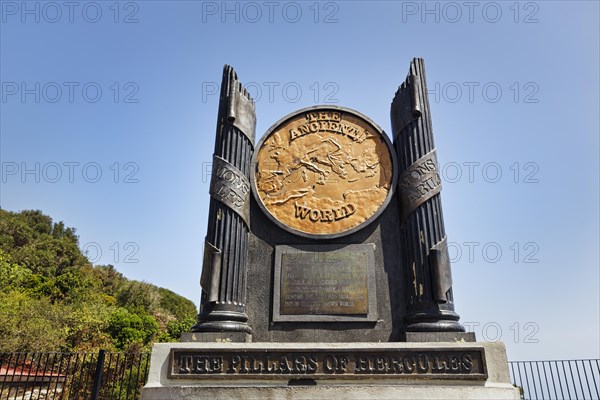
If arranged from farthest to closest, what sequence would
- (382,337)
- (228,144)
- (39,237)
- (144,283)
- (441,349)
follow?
1. (39,237)
2. (144,283)
3. (228,144)
4. (382,337)
5. (441,349)

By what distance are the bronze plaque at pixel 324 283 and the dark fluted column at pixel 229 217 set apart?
771 millimetres

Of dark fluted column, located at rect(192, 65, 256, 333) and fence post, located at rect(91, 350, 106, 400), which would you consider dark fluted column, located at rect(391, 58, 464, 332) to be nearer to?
dark fluted column, located at rect(192, 65, 256, 333)

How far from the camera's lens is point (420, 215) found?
7785 millimetres

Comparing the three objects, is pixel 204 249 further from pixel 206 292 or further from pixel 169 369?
pixel 169 369

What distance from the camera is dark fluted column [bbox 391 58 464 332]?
278 inches

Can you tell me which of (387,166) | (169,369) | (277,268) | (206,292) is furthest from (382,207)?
(169,369)

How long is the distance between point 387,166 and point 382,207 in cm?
95

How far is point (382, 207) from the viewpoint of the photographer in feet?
26.8

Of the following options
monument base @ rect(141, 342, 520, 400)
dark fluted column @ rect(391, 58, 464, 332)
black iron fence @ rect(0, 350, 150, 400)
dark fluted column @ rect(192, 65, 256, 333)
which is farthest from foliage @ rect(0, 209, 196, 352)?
dark fluted column @ rect(391, 58, 464, 332)

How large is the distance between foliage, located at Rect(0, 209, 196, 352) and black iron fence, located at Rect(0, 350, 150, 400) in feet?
27.8

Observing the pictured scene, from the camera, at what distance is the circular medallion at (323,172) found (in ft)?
26.9

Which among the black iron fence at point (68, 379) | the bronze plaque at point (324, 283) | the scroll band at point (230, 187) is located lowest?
the black iron fence at point (68, 379)

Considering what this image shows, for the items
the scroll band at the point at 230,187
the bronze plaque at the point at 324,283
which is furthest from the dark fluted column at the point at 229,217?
the bronze plaque at the point at 324,283

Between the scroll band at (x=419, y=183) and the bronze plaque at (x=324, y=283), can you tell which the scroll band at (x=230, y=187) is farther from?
the scroll band at (x=419, y=183)
